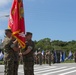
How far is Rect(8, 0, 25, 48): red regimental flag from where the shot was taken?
10524 mm

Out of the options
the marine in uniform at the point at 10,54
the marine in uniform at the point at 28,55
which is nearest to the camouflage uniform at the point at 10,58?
the marine in uniform at the point at 10,54

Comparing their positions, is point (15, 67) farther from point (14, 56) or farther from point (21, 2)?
point (21, 2)

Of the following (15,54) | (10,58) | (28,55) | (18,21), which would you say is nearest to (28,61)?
(28,55)

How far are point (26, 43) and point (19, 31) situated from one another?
46 cm

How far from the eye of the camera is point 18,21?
35.1ft

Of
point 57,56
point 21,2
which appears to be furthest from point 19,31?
point 57,56

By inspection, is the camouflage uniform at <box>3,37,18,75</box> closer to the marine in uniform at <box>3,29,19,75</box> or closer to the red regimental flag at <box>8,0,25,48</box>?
the marine in uniform at <box>3,29,19,75</box>

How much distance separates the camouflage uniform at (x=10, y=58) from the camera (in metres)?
10.2

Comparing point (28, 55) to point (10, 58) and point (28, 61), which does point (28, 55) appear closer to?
point (28, 61)

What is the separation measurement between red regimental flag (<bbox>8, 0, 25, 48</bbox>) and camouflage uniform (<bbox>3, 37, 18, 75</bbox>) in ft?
1.22

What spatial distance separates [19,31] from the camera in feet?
35.0

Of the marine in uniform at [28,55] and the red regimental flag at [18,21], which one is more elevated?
the red regimental flag at [18,21]

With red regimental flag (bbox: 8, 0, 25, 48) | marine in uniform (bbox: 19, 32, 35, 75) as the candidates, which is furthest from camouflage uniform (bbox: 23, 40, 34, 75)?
red regimental flag (bbox: 8, 0, 25, 48)

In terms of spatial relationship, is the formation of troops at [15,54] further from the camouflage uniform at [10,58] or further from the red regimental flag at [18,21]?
the red regimental flag at [18,21]
